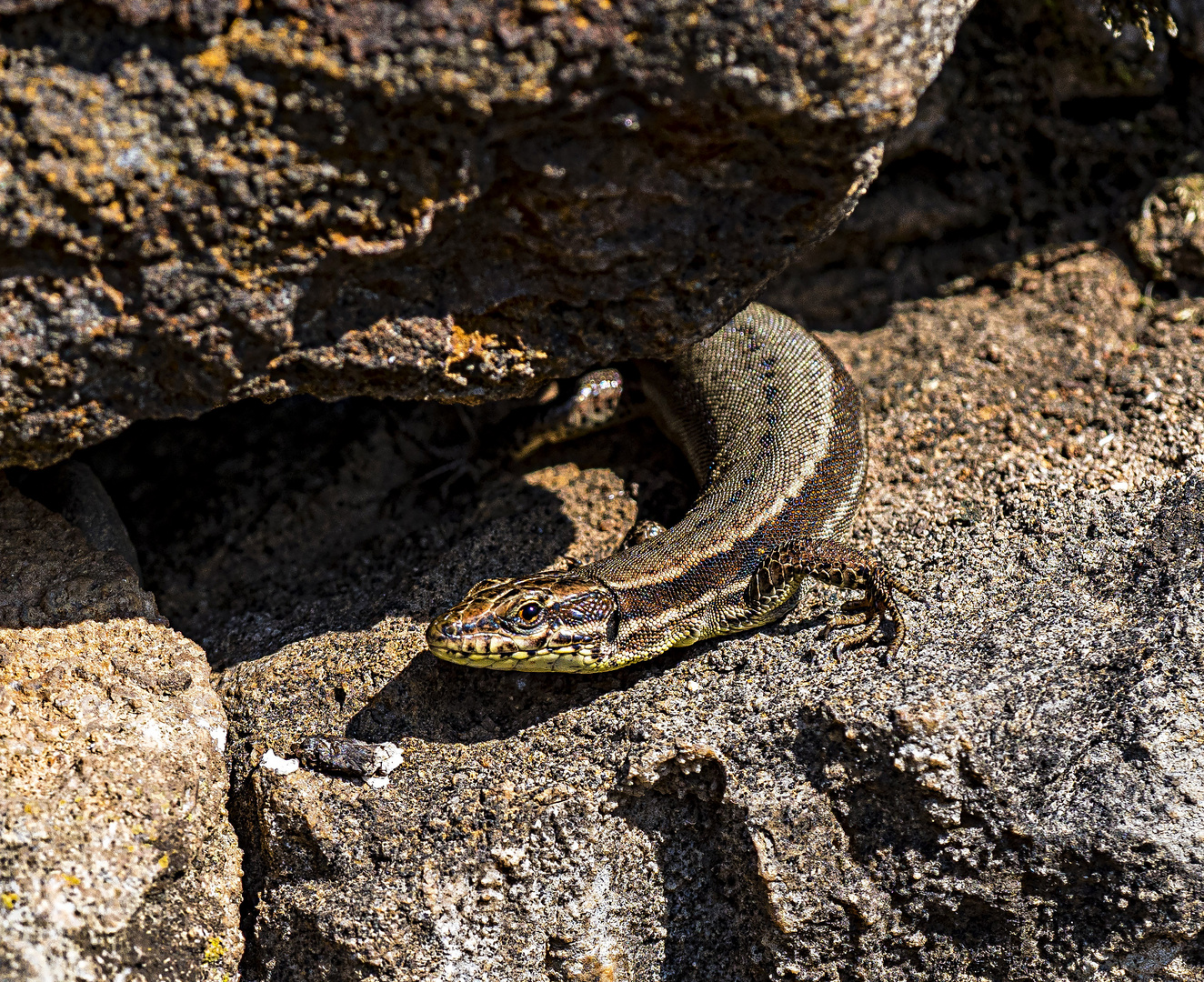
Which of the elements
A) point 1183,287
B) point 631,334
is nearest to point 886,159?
point 1183,287

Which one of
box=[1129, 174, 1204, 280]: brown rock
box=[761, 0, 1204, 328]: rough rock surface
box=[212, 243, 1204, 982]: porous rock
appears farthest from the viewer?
box=[761, 0, 1204, 328]: rough rock surface

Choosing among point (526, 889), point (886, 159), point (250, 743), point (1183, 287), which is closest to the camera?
point (526, 889)

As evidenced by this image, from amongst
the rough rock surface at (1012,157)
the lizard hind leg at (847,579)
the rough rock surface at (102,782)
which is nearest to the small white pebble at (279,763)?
the rough rock surface at (102,782)

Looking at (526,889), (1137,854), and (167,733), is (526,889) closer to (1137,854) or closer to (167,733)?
(167,733)

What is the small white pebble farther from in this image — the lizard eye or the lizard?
the lizard eye

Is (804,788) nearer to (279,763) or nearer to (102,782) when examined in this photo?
(279,763)

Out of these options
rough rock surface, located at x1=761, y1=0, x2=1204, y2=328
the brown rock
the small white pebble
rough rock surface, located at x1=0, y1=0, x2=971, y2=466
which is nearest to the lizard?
the small white pebble

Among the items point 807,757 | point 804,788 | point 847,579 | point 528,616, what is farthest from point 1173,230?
point 528,616
